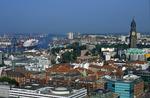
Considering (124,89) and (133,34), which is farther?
(133,34)

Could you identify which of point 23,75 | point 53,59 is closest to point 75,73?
point 23,75

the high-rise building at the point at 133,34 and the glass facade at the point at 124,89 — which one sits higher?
the high-rise building at the point at 133,34

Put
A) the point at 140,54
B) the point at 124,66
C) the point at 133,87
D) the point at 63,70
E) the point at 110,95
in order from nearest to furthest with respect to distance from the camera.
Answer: the point at 110,95 → the point at 133,87 → the point at 63,70 → the point at 124,66 → the point at 140,54

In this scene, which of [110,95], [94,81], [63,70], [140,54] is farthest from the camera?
[140,54]

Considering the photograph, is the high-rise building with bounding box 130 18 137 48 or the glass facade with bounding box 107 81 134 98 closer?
the glass facade with bounding box 107 81 134 98

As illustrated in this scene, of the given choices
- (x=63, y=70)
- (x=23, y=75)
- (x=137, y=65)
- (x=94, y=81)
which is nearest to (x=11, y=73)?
(x=23, y=75)

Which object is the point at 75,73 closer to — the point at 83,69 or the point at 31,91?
the point at 83,69

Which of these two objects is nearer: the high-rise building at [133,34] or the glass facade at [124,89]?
the glass facade at [124,89]

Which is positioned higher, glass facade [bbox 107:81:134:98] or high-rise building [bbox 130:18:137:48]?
high-rise building [bbox 130:18:137:48]

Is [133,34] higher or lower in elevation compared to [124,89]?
higher

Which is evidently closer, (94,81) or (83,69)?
(94,81)
